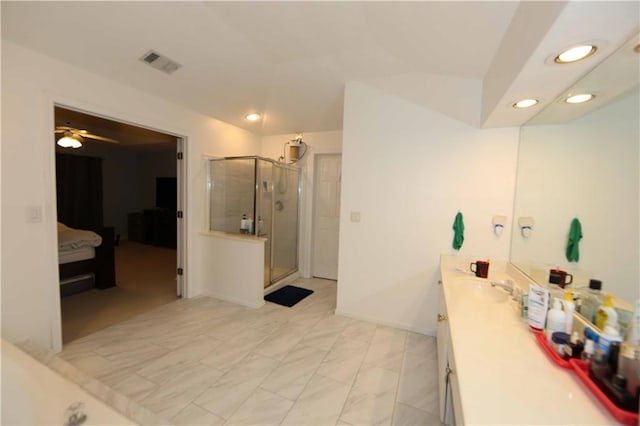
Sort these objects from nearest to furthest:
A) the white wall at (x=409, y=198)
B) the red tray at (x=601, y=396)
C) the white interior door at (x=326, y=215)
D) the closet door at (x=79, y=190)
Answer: the red tray at (x=601, y=396), the white wall at (x=409, y=198), the white interior door at (x=326, y=215), the closet door at (x=79, y=190)

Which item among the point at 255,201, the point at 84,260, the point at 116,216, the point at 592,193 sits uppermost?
the point at 592,193

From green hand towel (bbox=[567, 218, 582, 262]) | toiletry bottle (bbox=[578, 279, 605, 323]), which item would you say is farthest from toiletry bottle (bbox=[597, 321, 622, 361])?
green hand towel (bbox=[567, 218, 582, 262])

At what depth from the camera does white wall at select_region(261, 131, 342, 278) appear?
3.99m

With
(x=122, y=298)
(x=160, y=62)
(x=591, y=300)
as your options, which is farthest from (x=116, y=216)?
(x=591, y=300)

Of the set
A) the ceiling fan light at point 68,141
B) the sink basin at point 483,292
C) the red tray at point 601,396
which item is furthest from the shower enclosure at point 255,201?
the red tray at point 601,396

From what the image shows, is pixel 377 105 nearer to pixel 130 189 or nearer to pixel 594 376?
pixel 594 376

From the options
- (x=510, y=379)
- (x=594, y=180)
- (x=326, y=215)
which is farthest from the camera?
(x=326, y=215)

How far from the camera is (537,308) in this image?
1.26 m

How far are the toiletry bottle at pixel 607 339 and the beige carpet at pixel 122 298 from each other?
3523mm

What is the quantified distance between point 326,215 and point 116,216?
5.93 m

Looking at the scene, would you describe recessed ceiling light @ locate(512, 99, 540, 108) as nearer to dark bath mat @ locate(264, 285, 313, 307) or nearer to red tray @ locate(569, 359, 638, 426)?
red tray @ locate(569, 359, 638, 426)

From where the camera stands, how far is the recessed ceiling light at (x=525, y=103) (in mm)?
1756

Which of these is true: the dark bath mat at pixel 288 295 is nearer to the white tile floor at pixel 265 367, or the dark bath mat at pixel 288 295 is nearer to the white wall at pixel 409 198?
the white tile floor at pixel 265 367

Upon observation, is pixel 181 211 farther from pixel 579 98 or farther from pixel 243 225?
pixel 579 98
